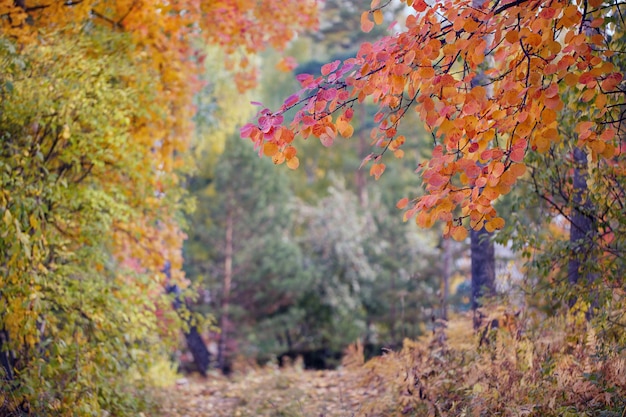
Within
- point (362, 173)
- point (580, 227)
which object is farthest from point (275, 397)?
point (362, 173)

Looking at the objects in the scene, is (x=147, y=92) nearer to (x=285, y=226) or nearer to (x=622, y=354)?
(x=622, y=354)

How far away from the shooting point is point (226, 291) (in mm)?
16516

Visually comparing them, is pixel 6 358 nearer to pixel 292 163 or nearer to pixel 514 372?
pixel 292 163

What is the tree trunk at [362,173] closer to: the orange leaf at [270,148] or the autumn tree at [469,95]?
the autumn tree at [469,95]

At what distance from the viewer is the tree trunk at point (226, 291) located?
51.5ft

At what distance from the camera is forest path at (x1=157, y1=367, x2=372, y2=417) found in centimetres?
579

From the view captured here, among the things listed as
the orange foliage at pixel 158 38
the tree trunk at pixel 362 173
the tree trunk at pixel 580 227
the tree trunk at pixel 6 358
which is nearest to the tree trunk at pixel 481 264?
the tree trunk at pixel 580 227

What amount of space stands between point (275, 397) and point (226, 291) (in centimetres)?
1016

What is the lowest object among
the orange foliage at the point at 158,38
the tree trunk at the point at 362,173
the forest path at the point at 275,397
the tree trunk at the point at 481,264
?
the forest path at the point at 275,397

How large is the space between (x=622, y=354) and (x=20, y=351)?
166 inches

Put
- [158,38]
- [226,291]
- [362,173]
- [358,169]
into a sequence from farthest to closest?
[362,173] → [226,291] → [158,38] → [358,169]

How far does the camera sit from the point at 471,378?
4.46 meters

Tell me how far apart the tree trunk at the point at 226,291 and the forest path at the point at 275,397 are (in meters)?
7.64

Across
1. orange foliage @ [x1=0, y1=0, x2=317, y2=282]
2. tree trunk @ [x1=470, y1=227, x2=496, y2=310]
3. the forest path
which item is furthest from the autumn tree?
tree trunk @ [x1=470, y1=227, x2=496, y2=310]
